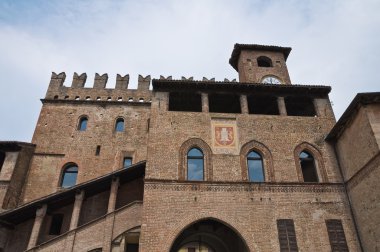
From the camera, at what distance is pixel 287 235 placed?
38.5 feet

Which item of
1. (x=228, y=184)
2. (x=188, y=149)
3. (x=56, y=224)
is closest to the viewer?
(x=228, y=184)

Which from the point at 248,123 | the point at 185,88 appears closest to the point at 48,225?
the point at 185,88

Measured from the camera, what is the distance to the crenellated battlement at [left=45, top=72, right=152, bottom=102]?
2339 centimetres

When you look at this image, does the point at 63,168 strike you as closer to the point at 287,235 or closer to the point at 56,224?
the point at 56,224

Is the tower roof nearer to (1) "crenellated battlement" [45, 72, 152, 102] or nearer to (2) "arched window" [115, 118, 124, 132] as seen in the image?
(1) "crenellated battlement" [45, 72, 152, 102]

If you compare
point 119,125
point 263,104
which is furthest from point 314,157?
point 119,125

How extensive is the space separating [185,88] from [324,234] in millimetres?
8582

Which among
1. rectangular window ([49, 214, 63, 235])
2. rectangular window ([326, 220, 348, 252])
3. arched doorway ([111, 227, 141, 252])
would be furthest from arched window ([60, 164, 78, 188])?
rectangular window ([326, 220, 348, 252])

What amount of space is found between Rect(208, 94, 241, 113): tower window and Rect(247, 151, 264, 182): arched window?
3.38 m

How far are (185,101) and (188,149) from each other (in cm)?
364

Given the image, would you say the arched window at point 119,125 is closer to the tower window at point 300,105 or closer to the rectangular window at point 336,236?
the tower window at point 300,105

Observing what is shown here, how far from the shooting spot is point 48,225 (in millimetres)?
15664

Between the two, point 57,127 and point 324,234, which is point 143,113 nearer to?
point 57,127

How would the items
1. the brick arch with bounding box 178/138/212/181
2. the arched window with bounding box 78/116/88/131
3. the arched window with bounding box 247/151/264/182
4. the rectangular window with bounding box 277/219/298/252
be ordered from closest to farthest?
the rectangular window with bounding box 277/219/298/252 → the brick arch with bounding box 178/138/212/181 → the arched window with bounding box 247/151/264/182 → the arched window with bounding box 78/116/88/131
